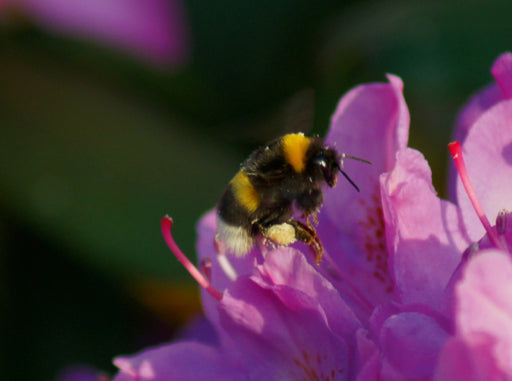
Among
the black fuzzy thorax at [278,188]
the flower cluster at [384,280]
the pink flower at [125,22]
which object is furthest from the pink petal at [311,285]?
the pink flower at [125,22]

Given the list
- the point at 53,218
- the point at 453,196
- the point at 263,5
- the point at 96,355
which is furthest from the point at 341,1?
the point at 453,196

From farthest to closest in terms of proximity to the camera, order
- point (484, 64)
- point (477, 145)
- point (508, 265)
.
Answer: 1. point (484, 64)
2. point (477, 145)
3. point (508, 265)

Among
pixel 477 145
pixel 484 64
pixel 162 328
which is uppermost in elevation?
pixel 477 145

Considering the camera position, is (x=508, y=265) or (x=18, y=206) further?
(x=18, y=206)

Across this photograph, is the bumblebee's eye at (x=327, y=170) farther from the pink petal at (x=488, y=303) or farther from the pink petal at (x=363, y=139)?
the pink petal at (x=488, y=303)

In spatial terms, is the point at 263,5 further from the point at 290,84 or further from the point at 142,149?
the point at 142,149

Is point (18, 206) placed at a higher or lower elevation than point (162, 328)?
higher

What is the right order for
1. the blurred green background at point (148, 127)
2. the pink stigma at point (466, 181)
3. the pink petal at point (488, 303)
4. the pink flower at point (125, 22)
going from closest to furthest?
the pink petal at point (488, 303)
the pink stigma at point (466, 181)
the blurred green background at point (148, 127)
the pink flower at point (125, 22)
